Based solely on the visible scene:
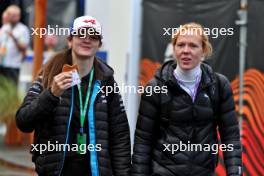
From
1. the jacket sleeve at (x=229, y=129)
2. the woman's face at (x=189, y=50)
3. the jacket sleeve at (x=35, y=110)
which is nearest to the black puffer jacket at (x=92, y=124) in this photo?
the jacket sleeve at (x=35, y=110)

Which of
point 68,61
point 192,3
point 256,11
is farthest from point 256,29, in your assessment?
point 68,61

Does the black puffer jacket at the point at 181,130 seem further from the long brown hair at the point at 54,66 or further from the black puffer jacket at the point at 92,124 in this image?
the long brown hair at the point at 54,66

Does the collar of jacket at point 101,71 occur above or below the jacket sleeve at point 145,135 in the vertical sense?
above

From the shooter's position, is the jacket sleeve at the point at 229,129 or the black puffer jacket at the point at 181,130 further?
the jacket sleeve at the point at 229,129

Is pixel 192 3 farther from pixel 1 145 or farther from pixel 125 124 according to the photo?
pixel 1 145

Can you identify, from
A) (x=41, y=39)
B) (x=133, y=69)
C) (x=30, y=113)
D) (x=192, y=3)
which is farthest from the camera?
(x=41, y=39)

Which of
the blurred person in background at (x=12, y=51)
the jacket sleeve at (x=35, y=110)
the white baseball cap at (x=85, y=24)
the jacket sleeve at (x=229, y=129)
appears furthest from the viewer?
the blurred person in background at (x=12, y=51)

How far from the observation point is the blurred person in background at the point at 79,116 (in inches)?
165

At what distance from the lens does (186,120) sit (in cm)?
439

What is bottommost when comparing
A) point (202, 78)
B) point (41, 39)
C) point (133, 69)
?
point (202, 78)

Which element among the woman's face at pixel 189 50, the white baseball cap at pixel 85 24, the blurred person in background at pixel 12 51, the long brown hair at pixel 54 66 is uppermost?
the blurred person in background at pixel 12 51

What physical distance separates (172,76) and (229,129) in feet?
1.78

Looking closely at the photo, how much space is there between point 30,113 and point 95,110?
441 millimetres

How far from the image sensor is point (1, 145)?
12.5 meters
